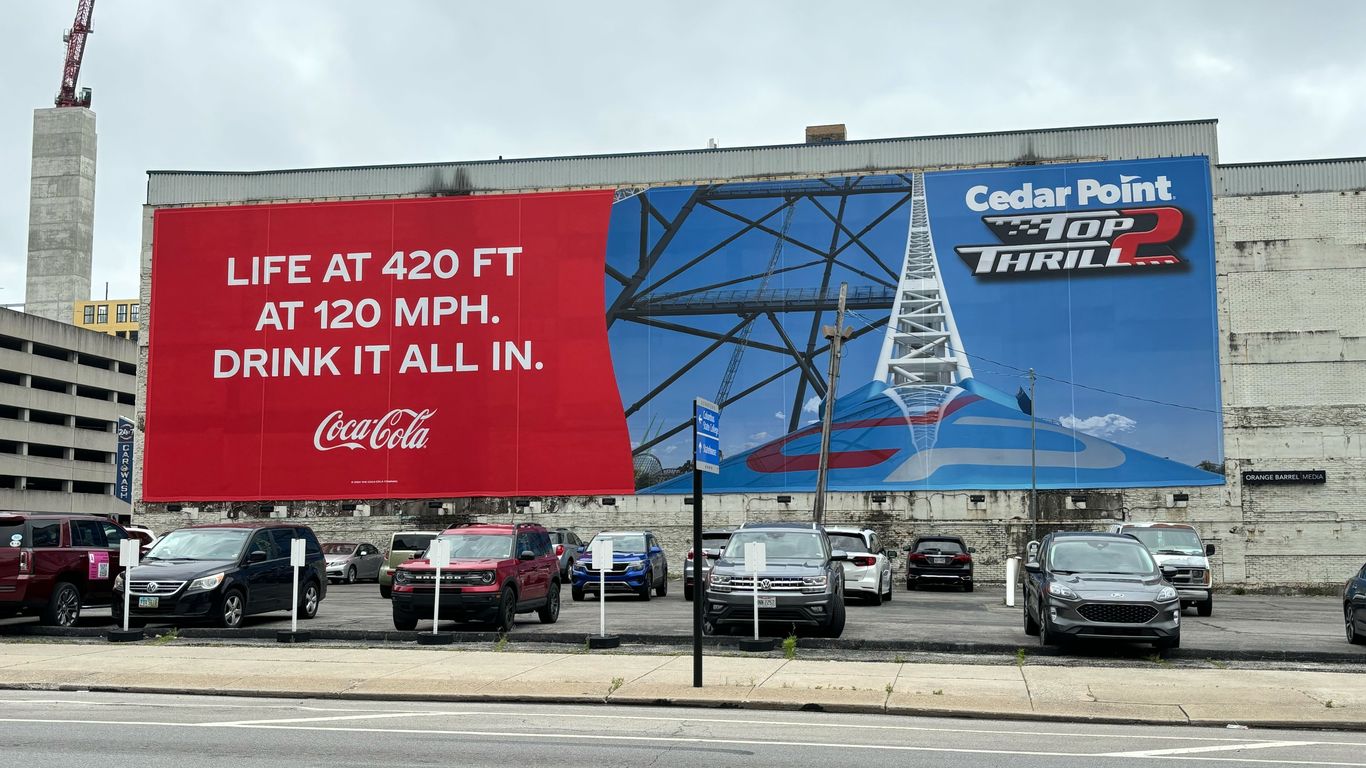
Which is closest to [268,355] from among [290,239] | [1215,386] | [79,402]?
[290,239]

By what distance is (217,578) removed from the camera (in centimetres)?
1967

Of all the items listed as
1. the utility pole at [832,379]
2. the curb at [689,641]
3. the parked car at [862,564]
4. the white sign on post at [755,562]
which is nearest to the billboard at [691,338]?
the utility pole at [832,379]

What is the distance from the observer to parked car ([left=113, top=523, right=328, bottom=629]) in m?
19.5

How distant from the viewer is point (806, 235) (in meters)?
44.2

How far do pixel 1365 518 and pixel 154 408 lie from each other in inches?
1702

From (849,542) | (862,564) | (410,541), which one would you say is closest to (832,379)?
(849,542)

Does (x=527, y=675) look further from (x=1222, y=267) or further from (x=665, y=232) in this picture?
(x=1222, y=267)

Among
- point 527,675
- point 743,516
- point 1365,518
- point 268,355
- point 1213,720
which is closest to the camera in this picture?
point 1213,720

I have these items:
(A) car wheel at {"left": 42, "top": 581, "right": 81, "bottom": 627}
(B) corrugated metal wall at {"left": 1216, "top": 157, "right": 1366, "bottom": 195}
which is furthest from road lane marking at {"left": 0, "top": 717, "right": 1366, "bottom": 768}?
(B) corrugated metal wall at {"left": 1216, "top": 157, "right": 1366, "bottom": 195}

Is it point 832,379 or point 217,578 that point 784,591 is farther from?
point 832,379

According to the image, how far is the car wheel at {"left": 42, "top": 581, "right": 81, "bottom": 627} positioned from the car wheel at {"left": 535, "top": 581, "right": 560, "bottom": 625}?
25.1 feet

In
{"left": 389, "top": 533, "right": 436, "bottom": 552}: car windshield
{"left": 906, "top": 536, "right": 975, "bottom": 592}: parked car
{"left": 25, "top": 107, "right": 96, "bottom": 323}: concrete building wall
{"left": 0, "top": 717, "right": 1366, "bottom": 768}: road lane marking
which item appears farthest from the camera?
{"left": 25, "top": 107, "right": 96, "bottom": 323}: concrete building wall

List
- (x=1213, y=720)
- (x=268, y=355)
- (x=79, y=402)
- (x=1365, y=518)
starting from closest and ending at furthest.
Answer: (x=1213, y=720)
(x=1365, y=518)
(x=268, y=355)
(x=79, y=402)

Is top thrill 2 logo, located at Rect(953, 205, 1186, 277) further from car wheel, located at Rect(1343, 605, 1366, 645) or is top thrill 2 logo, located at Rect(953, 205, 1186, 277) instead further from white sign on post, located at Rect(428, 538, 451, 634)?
white sign on post, located at Rect(428, 538, 451, 634)
